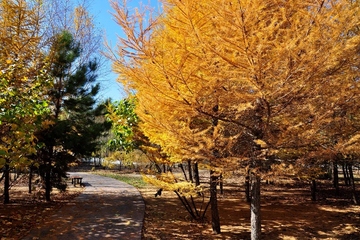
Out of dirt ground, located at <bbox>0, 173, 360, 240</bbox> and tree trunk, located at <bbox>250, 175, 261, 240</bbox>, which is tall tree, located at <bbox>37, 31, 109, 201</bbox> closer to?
dirt ground, located at <bbox>0, 173, 360, 240</bbox>

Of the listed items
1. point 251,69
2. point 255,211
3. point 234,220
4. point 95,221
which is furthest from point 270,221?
point 251,69

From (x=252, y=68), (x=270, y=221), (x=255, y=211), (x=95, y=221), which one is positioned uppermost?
(x=252, y=68)

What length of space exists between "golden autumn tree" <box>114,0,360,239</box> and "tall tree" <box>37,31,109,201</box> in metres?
5.87

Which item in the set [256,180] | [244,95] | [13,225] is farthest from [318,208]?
[13,225]

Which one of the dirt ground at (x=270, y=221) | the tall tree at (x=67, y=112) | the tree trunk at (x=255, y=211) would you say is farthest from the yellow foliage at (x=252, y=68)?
the tall tree at (x=67, y=112)

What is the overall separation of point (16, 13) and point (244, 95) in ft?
27.0

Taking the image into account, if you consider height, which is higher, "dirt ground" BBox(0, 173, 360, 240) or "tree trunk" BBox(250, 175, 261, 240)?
"tree trunk" BBox(250, 175, 261, 240)

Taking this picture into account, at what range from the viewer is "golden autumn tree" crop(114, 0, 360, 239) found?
3.31 m

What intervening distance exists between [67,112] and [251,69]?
9890 mm

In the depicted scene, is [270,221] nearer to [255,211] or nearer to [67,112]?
[255,211]

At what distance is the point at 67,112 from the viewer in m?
11.4

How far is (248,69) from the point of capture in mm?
3443

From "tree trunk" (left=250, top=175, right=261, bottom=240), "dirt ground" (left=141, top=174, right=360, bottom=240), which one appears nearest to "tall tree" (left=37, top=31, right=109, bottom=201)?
"dirt ground" (left=141, top=174, right=360, bottom=240)

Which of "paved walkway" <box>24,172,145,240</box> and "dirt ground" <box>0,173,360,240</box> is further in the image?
"dirt ground" <box>0,173,360,240</box>
